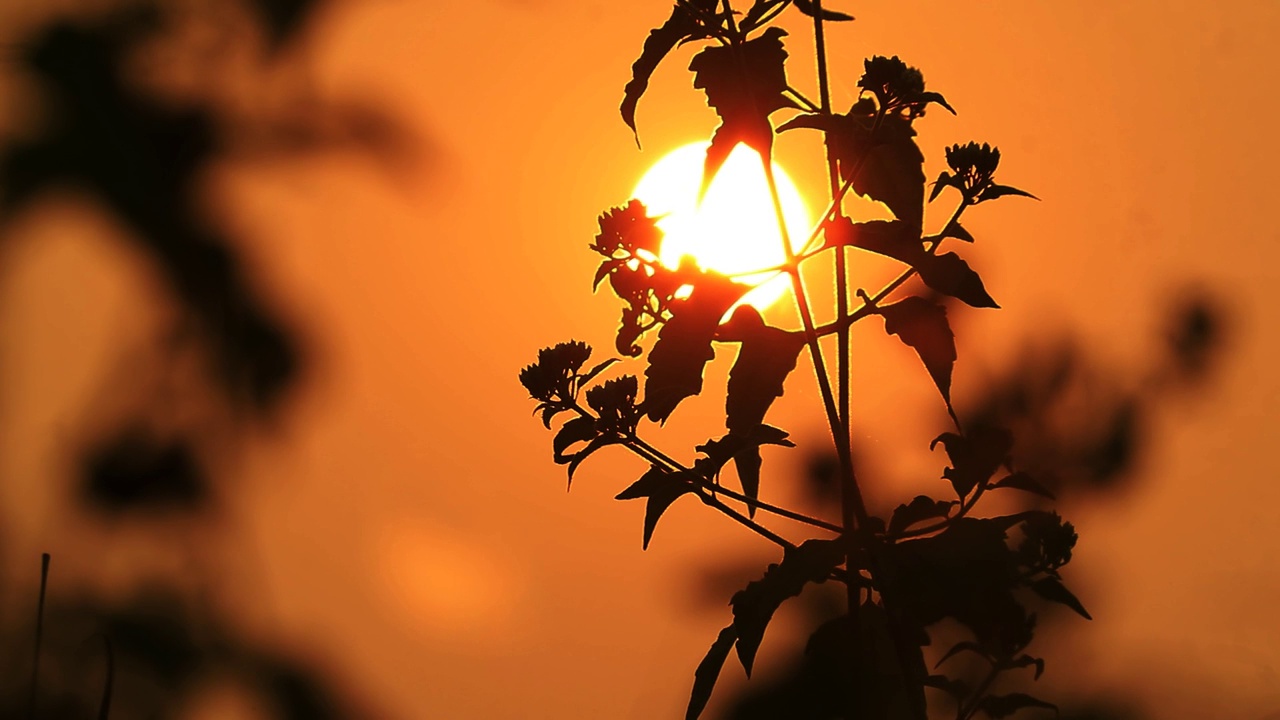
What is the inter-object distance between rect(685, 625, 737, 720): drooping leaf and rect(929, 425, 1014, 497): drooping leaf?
475 mm

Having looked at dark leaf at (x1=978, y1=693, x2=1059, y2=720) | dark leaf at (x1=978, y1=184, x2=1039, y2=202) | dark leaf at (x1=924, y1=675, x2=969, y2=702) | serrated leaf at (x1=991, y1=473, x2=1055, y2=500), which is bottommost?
dark leaf at (x1=978, y1=693, x2=1059, y2=720)

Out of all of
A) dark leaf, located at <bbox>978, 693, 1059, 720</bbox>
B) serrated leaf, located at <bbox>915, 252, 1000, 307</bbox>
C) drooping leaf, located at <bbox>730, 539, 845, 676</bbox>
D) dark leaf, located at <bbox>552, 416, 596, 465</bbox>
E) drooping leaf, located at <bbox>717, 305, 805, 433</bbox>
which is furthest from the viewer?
dark leaf, located at <bbox>978, 693, 1059, 720</bbox>

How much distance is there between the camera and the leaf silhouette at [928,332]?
5.91 ft

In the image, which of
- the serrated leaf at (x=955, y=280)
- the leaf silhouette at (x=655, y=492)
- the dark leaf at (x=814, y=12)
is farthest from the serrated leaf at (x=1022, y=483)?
the dark leaf at (x=814, y=12)

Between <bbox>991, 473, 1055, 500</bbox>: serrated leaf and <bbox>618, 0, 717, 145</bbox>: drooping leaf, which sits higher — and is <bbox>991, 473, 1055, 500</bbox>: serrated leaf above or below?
below

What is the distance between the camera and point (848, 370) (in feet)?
5.95

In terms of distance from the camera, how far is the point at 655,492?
6.11 feet

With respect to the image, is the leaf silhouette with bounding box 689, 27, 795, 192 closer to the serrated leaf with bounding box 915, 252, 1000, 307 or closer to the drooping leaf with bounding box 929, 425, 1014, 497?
the serrated leaf with bounding box 915, 252, 1000, 307

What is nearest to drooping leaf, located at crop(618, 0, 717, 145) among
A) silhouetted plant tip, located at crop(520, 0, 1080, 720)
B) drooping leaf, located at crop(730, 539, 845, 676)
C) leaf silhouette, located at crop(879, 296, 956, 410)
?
silhouetted plant tip, located at crop(520, 0, 1080, 720)

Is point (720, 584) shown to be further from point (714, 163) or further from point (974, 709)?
point (714, 163)

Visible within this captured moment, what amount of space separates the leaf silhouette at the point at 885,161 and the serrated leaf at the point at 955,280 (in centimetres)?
10

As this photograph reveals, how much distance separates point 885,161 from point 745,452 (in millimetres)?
565

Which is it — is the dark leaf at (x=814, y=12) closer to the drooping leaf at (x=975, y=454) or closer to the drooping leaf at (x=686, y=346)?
the drooping leaf at (x=686, y=346)

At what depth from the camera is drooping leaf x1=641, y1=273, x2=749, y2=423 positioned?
1768 millimetres
